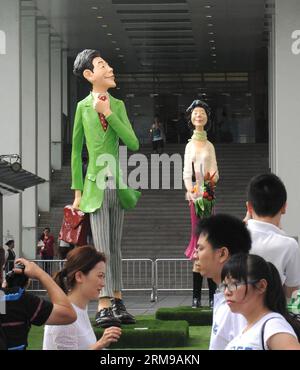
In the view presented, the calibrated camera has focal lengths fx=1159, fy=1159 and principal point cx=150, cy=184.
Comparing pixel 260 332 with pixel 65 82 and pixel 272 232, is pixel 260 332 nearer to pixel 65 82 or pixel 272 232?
pixel 272 232

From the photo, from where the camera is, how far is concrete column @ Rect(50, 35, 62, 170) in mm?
36469

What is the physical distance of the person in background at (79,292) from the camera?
215 inches

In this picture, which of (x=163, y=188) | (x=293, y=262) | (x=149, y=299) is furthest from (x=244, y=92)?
(x=293, y=262)

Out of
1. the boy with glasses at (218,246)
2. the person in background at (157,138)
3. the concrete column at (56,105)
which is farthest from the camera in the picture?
the person in background at (157,138)

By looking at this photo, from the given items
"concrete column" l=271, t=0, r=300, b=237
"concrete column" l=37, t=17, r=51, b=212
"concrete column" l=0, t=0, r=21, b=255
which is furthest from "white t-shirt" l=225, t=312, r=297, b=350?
"concrete column" l=37, t=17, r=51, b=212

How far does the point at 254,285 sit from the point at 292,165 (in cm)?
2099

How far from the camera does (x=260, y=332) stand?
429cm

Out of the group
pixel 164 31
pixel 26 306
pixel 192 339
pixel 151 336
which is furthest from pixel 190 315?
pixel 164 31

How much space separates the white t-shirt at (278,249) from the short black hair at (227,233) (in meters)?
0.46

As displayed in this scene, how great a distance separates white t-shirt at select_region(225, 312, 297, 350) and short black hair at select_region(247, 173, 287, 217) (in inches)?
62.4

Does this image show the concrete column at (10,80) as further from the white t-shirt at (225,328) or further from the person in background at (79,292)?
the white t-shirt at (225,328)

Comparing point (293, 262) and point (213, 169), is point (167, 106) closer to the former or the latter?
point (213, 169)

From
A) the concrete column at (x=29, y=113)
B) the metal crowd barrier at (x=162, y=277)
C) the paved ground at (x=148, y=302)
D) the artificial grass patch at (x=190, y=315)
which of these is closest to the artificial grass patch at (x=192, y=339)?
the artificial grass patch at (x=190, y=315)

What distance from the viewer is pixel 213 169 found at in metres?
13.9
